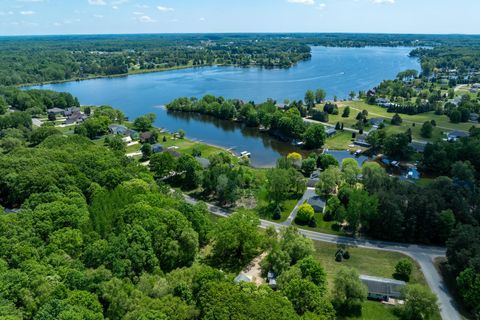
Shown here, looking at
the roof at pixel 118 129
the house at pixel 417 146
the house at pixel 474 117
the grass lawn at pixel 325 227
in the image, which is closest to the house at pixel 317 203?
the grass lawn at pixel 325 227

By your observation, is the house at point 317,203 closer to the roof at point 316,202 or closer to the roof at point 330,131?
the roof at point 316,202

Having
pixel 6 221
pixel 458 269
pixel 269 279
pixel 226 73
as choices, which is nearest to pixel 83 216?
pixel 6 221

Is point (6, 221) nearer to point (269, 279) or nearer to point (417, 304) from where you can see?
point (269, 279)

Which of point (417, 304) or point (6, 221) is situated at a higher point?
point (6, 221)

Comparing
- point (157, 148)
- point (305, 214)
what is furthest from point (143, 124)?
point (305, 214)

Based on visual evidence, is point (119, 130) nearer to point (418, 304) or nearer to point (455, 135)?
point (418, 304)

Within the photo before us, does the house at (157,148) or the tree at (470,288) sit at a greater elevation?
the tree at (470,288)
